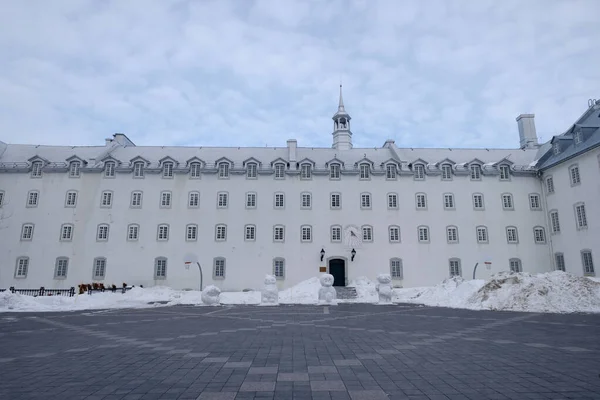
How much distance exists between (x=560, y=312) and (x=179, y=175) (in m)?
33.7

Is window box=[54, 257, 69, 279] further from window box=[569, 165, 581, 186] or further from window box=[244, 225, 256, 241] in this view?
window box=[569, 165, 581, 186]

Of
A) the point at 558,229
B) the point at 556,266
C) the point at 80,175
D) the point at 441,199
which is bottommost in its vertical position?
the point at 556,266

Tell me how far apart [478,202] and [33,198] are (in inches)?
1806

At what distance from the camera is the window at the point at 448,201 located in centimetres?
3816

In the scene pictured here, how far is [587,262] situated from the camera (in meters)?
32.2

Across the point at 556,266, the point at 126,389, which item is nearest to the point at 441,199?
the point at 556,266

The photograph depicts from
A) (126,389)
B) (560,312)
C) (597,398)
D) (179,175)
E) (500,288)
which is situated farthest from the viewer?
(179,175)

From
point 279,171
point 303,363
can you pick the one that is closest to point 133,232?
point 279,171

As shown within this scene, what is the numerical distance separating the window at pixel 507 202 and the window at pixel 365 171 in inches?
564

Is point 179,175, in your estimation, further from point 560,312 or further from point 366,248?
point 560,312

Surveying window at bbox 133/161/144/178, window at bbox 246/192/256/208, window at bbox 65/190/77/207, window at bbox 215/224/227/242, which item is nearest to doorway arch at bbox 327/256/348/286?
window at bbox 246/192/256/208

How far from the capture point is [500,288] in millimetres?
22672

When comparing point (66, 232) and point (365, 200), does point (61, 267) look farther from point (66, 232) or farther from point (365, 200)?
point (365, 200)

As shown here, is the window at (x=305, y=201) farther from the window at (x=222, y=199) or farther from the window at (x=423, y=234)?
the window at (x=423, y=234)
